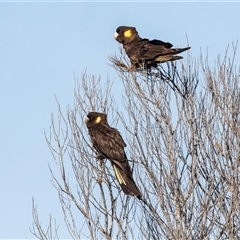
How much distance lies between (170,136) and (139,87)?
2.55ft

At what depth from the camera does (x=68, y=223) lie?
11.2 meters

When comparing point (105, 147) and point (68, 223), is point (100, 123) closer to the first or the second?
point (105, 147)

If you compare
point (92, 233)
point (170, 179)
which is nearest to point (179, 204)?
point (170, 179)

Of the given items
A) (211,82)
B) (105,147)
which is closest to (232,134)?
(211,82)

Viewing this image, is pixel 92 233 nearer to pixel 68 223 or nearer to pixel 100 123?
pixel 68 223

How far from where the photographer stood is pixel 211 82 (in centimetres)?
1167

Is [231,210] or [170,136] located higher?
[170,136]

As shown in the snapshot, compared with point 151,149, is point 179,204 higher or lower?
lower

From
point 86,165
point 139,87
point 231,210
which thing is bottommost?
point 231,210

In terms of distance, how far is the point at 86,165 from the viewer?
11.3 metres

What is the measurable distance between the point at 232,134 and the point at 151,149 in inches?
46.3

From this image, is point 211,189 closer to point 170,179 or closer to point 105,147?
point 170,179

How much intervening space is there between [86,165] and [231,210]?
2.02 meters

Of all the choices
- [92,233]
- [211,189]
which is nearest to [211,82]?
[211,189]
